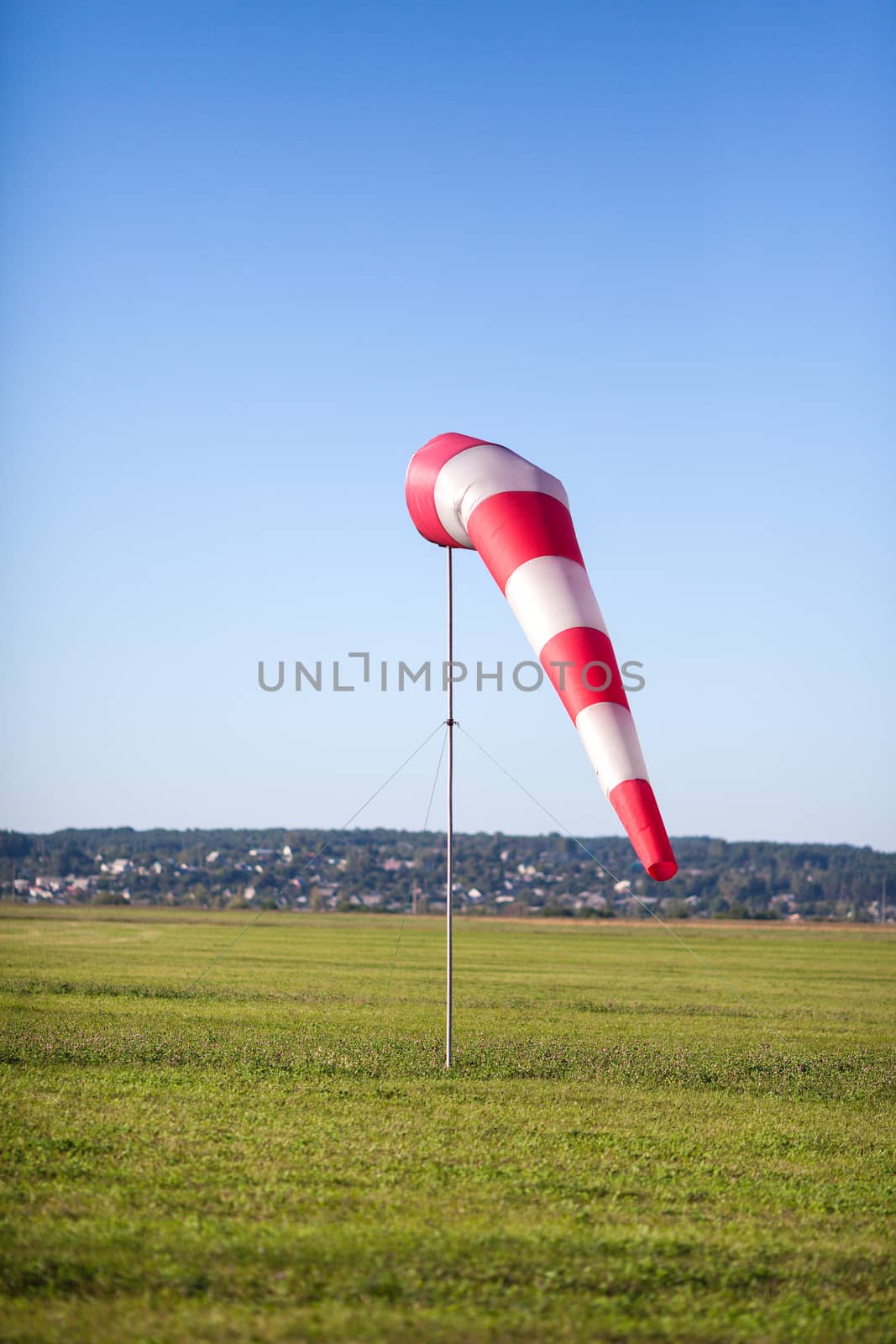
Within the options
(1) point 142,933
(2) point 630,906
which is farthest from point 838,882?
(1) point 142,933

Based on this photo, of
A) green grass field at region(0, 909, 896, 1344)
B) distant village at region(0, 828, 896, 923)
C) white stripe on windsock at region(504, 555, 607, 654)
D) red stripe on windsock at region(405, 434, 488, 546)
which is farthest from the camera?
distant village at region(0, 828, 896, 923)

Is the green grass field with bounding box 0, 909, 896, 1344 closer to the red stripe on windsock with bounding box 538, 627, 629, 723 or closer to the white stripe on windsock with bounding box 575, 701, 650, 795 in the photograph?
the white stripe on windsock with bounding box 575, 701, 650, 795

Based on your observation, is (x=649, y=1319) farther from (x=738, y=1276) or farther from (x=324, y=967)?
(x=324, y=967)

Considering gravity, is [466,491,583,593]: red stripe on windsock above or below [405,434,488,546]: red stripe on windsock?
below

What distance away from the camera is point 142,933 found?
43.4 meters

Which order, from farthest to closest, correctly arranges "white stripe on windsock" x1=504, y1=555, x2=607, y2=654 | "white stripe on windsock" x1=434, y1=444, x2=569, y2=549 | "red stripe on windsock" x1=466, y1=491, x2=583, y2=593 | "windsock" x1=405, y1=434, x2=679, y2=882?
"white stripe on windsock" x1=434, y1=444, x2=569, y2=549, "red stripe on windsock" x1=466, y1=491, x2=583, y2=593, "white stripe on windsock" x1=504, y1=555, x2=607, y2=654, "windsock" x1=405, y1=434, x2=679, y2=882

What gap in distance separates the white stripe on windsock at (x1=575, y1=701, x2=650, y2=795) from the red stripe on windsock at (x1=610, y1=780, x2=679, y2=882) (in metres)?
0.09

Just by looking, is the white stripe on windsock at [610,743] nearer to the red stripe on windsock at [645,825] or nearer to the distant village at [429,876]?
the red stripe on windsock at [645,825]

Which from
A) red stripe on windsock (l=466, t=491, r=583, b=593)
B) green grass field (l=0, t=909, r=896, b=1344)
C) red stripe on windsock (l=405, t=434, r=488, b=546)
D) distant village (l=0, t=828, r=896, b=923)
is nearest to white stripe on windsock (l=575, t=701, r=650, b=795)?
red stripe on windsock (l=466, t=491, r=583, b=593)

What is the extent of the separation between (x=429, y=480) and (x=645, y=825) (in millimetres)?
4748

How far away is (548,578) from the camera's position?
34.4 feet

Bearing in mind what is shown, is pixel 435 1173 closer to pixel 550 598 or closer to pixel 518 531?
pixel 550 598

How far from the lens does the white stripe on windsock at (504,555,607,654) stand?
10.2 meters

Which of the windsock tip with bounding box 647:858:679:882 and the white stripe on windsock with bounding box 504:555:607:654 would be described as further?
the white stripe on windsock with bounding box 504:555:607:654
